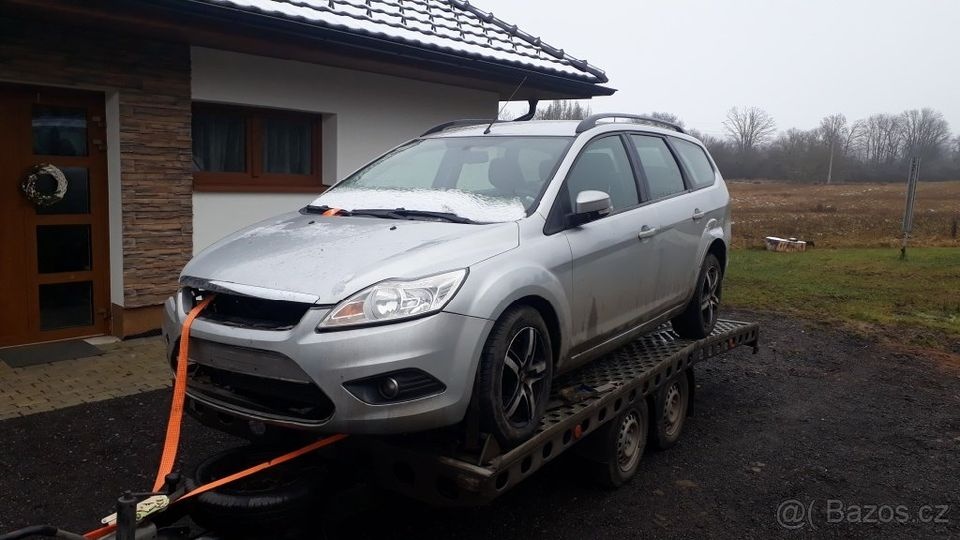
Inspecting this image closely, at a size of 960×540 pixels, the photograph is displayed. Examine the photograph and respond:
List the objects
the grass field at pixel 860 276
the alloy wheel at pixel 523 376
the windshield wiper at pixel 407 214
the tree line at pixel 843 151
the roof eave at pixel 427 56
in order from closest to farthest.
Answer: the alloy wheel at pixel 523 376 → the windshield wiper at pixel 407 214 → the roof eave at pixel 427 56 → the grass field at pixel 860 276 → the tree line at pixel 843 151

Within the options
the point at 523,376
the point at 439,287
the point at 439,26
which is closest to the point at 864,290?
the point at 439,26

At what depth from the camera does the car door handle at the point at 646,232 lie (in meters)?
4.58

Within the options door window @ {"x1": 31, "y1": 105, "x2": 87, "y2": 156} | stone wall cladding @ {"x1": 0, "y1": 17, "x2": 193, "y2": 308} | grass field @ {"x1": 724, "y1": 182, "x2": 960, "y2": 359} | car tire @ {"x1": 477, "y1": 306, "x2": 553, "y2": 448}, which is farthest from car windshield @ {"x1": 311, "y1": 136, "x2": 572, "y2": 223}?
grass field @ {"x1": 724, "y1": 182, "x2": 960, "y2": 359}

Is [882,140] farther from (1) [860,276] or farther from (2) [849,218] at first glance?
(1) [860,276]

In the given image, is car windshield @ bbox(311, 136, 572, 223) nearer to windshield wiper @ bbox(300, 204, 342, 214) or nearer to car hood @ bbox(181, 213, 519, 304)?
windshield wiper @ bbox(300, 204, 342, 214)

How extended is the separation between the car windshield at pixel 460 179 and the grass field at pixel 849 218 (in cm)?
1742

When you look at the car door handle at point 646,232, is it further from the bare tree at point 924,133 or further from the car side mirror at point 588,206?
the bare tree at point 924,133

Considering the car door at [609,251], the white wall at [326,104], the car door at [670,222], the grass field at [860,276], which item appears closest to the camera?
the car door at [609,251]

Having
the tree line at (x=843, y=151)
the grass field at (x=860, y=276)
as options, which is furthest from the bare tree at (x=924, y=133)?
the grass field at (x=860, y=276)

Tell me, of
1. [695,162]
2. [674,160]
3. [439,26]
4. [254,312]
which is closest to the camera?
[254,312]

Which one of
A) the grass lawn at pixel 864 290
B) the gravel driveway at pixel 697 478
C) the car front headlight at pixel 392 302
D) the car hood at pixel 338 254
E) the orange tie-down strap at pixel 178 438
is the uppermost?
the car hood at pixel 338 254

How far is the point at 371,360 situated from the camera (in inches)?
114

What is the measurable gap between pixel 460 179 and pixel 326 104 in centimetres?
463

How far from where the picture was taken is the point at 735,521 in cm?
403
